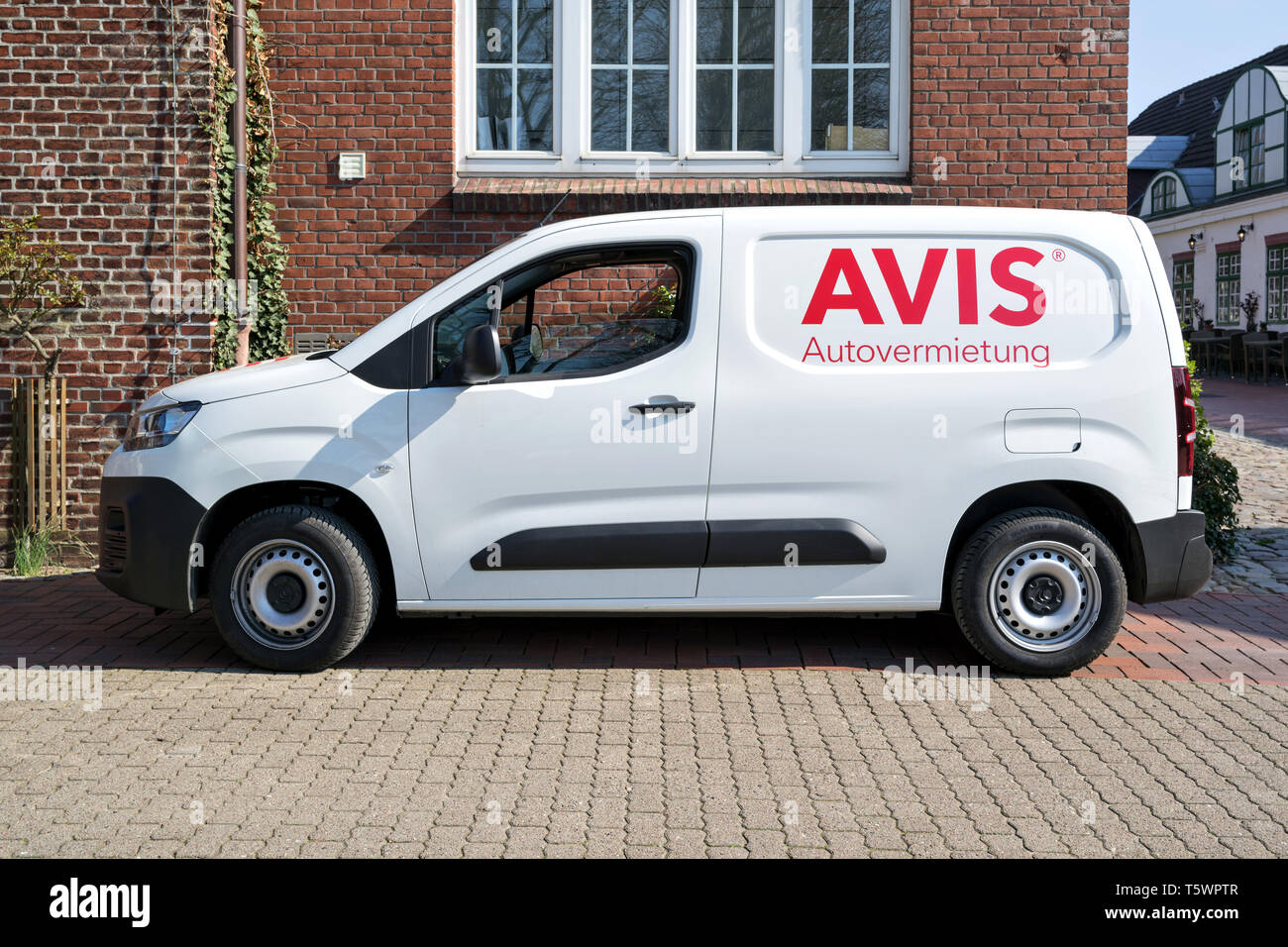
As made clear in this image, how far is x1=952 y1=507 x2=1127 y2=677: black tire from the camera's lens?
5.84 metres

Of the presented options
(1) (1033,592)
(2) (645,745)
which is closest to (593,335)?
(2) (645,745)

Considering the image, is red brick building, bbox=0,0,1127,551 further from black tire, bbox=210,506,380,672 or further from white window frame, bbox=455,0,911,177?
black tire, bbox=210,506,380,672

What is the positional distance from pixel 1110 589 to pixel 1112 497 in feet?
1.37

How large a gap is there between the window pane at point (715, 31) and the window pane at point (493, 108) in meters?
1.50

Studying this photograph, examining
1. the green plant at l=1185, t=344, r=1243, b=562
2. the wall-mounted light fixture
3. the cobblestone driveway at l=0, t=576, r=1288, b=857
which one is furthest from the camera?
the wall-mounted light fixture

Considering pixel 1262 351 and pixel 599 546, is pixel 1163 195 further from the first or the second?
pixel 599 546

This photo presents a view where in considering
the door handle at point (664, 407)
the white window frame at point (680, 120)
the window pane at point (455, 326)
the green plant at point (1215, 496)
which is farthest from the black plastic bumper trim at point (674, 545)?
the white window frame at point (680, 120)

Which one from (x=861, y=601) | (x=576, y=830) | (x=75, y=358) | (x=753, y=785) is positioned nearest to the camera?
(x=576, y=830)

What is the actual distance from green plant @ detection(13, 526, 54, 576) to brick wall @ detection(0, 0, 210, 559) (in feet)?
0.72

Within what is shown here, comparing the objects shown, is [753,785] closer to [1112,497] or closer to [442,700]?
[442,700]

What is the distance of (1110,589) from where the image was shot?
19.1ft

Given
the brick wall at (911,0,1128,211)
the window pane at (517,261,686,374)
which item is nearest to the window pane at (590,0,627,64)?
the brick wall at (911,0,1128,211)

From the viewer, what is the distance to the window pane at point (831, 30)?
999 centimetres

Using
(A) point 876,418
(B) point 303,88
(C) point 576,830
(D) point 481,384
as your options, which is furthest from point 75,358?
(C) point 576,830
